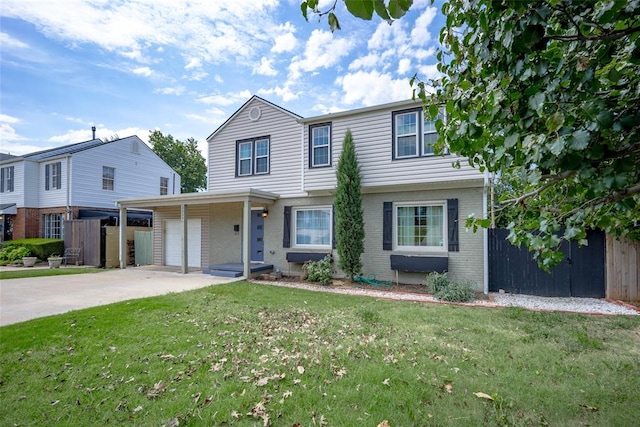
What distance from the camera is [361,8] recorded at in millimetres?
1164

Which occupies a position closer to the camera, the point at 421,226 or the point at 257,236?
the point at 421,226

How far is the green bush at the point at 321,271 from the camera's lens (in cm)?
963

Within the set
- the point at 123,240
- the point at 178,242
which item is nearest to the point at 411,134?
the point at 178,242

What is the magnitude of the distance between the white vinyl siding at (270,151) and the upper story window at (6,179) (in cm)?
1514

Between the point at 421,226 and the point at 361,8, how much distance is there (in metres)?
8.91

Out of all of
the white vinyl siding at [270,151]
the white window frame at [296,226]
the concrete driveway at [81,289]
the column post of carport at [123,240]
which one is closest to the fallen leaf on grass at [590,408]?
the white window frame at [296,226]

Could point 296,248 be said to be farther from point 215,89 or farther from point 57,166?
point 57,166

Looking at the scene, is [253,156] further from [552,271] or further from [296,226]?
[552,271]

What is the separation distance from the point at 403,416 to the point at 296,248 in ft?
28.2

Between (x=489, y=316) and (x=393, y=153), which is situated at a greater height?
Result: (x=393, y=153)

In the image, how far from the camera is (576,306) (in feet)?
23.0

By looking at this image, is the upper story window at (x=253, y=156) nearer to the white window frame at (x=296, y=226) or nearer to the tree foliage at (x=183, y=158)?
the white window frame at (x=296, y=226)

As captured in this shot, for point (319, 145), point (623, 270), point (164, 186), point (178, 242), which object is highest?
point (319, 145)

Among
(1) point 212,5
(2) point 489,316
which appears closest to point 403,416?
(2) point 489,316
